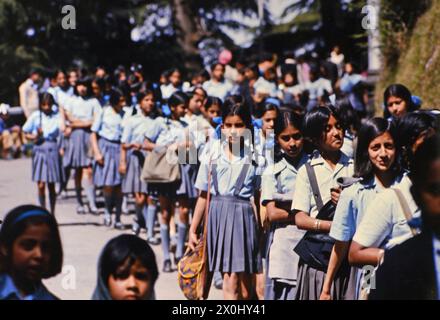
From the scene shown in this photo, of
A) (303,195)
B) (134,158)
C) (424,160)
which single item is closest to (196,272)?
(303,195)

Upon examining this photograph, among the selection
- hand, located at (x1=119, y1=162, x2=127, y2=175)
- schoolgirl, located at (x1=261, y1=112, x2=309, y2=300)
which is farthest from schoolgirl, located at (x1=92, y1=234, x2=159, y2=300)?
hand, located at (x1=119, y1=162, x2=127, y2=175)

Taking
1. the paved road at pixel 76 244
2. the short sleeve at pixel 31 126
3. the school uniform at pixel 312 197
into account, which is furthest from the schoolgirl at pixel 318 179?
the short sleeve at pixel 31 126

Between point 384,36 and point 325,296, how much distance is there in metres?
6.44

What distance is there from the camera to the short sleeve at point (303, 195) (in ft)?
18.4

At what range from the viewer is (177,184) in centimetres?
987

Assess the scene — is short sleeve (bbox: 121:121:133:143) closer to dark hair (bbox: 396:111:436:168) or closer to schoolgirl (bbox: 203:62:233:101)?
schoolgirl (bbox: 203:62:233:101)

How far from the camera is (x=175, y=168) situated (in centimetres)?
978

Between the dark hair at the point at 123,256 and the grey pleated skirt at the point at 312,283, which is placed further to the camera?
the grey pleated skirt at the point at 312,283

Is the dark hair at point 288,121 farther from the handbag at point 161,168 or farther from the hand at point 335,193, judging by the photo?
the handbag at point 161,168

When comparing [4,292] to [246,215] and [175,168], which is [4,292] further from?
[175,168]

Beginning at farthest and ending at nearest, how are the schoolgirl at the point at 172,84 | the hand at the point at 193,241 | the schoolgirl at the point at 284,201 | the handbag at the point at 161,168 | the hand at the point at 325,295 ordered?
1. the schoolgirl at the point at 172,84
2. the handbag at the point at 161,168
3. the hand at the point at 193,241
4. the schoolgirl at the point at 284,201
5. the hand at the point at 325,295

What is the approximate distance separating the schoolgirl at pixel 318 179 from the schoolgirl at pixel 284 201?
0.33 metres

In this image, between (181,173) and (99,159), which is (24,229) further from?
(99,159)

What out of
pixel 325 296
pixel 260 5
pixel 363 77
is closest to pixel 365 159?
pixel 325 296
